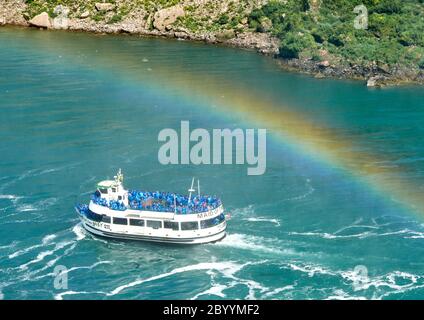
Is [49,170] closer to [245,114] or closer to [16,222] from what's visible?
[16,222]

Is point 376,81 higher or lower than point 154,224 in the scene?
higher

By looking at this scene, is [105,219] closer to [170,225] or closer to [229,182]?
[170,225]

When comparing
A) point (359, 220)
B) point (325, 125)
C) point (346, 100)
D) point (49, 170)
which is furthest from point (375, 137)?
point (49, 170)

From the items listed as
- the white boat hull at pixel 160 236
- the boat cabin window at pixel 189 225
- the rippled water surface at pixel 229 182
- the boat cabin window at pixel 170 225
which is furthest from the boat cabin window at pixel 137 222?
the boat cabin window at pixel 189 225

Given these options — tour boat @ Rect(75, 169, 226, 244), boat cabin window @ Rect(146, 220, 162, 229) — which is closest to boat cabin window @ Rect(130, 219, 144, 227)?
tour boat @ Rect(75, 169, 226, 244)

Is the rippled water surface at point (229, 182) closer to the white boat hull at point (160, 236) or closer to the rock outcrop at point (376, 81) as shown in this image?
the white boat hull at point (160, 236)

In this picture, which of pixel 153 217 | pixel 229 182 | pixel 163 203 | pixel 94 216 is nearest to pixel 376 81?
pixel 229 182

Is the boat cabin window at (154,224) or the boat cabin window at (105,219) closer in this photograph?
the boat cabin window at (154,224)
